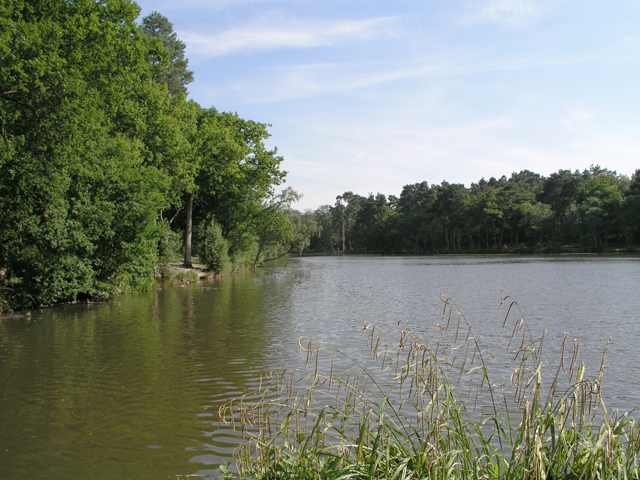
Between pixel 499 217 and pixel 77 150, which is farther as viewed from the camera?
pixel 499 217

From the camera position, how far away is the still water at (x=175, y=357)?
630 centimetres

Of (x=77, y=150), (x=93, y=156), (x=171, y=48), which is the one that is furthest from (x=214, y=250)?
(x=171, y=48)

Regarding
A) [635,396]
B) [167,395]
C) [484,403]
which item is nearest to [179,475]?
[167,395]

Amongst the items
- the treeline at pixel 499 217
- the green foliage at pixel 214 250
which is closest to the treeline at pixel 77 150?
the green foliage at pixel 214 250

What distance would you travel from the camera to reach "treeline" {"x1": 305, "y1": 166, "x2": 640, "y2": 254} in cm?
8044

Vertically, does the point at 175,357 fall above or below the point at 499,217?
below

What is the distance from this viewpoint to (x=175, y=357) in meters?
11.4

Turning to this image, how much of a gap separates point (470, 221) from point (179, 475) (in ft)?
342

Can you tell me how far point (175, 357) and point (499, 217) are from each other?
94739mm

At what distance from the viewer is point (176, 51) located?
53.3 m

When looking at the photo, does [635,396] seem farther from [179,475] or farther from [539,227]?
[539,227]

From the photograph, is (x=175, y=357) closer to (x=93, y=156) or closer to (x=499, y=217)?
(x=93, y=156)

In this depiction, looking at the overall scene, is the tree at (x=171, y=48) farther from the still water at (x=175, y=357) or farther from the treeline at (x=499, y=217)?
the treeline at (x=499, y=217)

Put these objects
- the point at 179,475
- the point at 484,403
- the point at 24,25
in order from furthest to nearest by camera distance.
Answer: the point at 24,25, the point at 484,403, the point at 179,475
